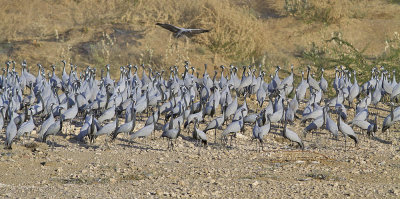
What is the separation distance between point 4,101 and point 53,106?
1019 millimetres

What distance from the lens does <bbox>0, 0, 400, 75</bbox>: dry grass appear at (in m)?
21.3

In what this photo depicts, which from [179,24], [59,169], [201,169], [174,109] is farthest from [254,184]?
[179,24]

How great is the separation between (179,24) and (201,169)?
531 inches

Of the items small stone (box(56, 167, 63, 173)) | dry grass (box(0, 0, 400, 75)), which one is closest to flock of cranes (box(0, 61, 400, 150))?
small stone (box(56, 167, 63, 173))

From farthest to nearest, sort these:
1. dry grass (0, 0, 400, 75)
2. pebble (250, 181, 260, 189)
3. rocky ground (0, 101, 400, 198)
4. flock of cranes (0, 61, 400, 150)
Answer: dry grass (0, 0, 400, 75) < flock of cranes (0, 61, 400, 150) < pebble (250, 181, 260, 189) < rocky ground (0, 101, 400, 198)

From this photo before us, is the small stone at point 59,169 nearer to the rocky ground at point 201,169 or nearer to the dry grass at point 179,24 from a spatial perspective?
the rocky ground at point 201,169

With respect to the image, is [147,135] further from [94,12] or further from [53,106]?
[94,12]

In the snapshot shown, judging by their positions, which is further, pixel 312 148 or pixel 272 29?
pixel 272 29

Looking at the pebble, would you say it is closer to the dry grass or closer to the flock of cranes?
the flock of cranes

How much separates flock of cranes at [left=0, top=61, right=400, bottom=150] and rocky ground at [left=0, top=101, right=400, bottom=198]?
24cm

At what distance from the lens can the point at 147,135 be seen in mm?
11391

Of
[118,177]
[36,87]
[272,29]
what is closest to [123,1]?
[272,29]

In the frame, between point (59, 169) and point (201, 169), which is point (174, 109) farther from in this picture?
point (59, 169)

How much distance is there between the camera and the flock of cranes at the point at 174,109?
1141 centimetres
